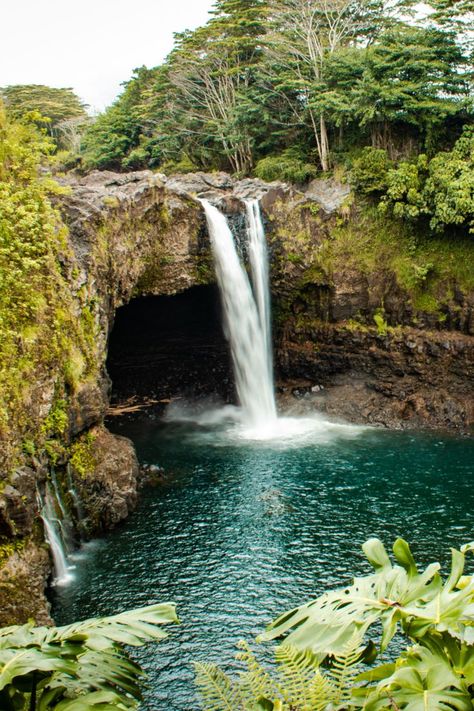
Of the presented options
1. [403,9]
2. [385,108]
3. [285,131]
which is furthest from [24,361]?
[403,9]

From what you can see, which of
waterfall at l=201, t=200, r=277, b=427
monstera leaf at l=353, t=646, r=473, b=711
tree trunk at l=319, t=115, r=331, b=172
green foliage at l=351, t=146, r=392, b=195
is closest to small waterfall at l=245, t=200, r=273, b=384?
waterfall at l=201, t=200, r=277, b=427

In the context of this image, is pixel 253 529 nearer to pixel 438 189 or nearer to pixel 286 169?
pixel 438 189

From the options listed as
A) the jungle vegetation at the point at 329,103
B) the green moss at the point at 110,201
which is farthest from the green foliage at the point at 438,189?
the green moss at the point at 110,201

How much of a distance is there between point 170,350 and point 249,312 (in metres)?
4.17

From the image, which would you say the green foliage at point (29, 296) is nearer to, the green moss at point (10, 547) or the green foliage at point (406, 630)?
the green moss at point (10, 547)

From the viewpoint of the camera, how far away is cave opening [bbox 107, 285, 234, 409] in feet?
80.3

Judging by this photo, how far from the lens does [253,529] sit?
14031 millimetres

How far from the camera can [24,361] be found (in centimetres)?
1218

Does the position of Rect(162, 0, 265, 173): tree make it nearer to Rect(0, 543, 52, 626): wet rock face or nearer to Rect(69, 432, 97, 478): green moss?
Rect(69, 432, 97, 478): green moss

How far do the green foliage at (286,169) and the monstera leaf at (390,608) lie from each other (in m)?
25.3

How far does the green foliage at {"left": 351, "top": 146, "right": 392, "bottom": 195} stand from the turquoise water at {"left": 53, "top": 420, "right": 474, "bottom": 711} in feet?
32.1

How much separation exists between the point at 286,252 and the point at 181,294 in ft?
15.2

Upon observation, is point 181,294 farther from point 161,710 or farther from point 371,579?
point 371,579

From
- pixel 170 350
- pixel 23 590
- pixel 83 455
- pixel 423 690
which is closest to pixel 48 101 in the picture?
pixel 170 350
